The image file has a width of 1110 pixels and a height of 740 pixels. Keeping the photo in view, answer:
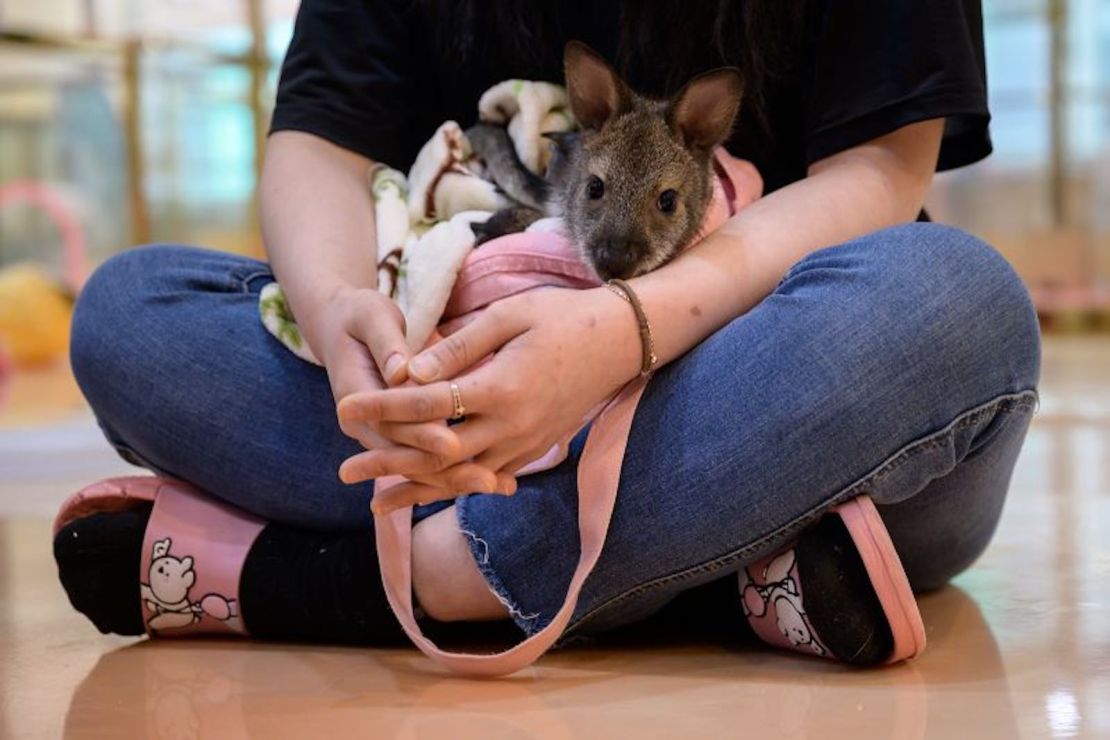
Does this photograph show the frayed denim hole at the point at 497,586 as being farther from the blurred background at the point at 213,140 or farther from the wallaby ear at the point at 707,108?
the blurred background at the point at 213,140

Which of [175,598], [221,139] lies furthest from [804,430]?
[221,139]

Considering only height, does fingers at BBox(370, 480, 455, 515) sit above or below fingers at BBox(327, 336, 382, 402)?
below

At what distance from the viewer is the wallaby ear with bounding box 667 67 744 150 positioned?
128 centimetres

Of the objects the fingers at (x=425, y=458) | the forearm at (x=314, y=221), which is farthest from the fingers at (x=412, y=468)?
the forearm at (x=314, y=221)

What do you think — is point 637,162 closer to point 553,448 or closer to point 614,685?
point 553,448

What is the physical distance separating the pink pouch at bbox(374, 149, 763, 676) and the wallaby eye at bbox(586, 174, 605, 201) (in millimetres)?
49

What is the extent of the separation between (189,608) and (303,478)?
156mm

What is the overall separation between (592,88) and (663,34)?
0.11 metres

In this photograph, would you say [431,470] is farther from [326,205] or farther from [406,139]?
[406,139]

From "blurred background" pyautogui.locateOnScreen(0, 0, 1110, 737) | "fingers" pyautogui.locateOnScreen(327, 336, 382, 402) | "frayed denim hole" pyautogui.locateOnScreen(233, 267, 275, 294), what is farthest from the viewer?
"blurred background" pyautogui.locateOnScreen(0, 0, 1110, 737)

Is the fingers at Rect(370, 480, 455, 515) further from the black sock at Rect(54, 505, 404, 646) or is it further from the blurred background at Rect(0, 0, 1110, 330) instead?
the blurred background at Rect(0, 0, 1110, 330)

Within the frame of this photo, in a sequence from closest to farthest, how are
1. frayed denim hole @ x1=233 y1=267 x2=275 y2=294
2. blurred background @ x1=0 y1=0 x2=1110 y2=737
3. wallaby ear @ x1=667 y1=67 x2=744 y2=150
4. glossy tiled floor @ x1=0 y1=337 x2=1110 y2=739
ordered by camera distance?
glossy tiled floor @ x1=0 y1=337 x2=1110 y2=739 → wallaby ear @ x1=667 y1=67 x2=744 y2=150 → frayed denim hole @ x1=233 y1=267 x2=275 y2=294 → blurred background @ x1=0 y1=0 x2=1110 y2=737

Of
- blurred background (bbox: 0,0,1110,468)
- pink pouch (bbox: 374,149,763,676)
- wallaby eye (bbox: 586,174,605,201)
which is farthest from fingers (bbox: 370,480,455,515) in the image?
blurred background (bbox: 0,0,1110,468)

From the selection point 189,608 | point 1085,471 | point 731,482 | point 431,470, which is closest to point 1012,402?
point 731,482
